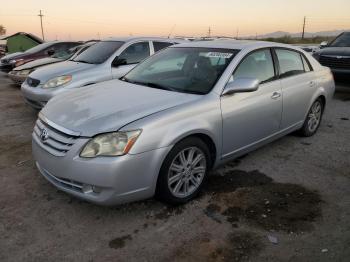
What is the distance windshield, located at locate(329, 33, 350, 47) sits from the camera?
10.2 m

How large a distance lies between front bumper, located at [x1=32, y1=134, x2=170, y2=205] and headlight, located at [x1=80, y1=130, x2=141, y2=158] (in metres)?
0.05

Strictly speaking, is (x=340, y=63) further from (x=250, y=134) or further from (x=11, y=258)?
(x=11, y=258)

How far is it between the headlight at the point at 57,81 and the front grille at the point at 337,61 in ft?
23.2

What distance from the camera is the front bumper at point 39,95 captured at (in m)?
5.98

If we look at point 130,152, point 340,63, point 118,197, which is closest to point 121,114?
point 130,152

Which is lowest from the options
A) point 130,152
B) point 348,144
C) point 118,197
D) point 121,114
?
point 348,144

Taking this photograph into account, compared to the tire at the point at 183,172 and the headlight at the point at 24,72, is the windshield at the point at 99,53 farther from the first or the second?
the tire at the point at 183,172

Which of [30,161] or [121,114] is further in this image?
Result: [30,161]

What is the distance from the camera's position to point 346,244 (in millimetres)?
2867

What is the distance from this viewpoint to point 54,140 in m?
3.23

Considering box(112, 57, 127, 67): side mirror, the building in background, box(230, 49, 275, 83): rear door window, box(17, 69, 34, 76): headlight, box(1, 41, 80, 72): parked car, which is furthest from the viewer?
the building in background

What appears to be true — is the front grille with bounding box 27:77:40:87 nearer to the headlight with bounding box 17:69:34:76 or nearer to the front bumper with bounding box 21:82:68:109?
the front bumper with bounding box 21:82:68:109

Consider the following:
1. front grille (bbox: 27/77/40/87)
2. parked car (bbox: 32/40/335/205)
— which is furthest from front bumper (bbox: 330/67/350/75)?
front grille (bbox: 27/77/40/87)

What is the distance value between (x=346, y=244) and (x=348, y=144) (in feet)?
9.09
